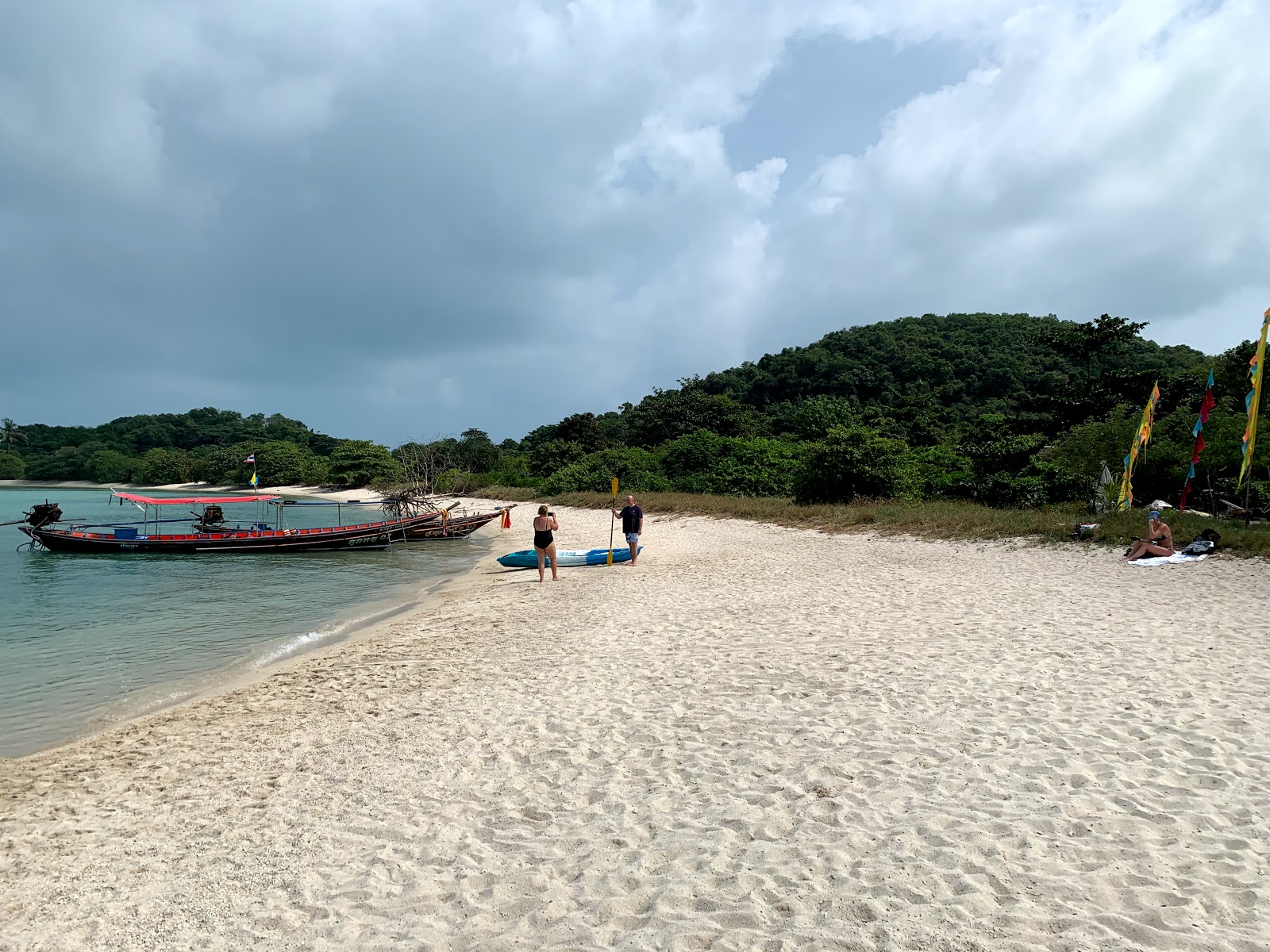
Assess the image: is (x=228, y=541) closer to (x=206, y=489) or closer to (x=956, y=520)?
(x=956, y=520)

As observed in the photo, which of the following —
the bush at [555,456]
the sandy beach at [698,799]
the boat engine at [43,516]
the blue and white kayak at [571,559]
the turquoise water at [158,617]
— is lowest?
the turquoise water at [158,617]

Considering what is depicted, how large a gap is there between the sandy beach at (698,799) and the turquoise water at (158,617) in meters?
1.79

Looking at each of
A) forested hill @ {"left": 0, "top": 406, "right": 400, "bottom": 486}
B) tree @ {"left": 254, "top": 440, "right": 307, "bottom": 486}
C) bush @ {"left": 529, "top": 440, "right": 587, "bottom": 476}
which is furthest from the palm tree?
bush @ {"left": 529, "top": 440, "right": 587, "bottom": 476}

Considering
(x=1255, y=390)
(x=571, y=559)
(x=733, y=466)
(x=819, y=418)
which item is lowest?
(x=571, y=559)

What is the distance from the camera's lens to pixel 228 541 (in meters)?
26.0

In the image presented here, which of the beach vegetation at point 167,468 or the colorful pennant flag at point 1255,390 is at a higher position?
the beach vegetation at point 167,468

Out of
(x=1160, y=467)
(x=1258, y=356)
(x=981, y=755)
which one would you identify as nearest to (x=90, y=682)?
(x=981, y=755)

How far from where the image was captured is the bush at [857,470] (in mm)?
27750

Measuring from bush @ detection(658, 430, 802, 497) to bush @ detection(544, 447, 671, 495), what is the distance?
112cm

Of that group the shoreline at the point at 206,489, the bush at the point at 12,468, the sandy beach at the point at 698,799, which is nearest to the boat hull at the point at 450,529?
the sandy beach at the point at 698,799

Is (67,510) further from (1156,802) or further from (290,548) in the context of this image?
(1156,802)

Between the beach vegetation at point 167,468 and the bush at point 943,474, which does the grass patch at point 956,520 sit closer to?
the bush at point 943,474

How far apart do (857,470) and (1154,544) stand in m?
14.3

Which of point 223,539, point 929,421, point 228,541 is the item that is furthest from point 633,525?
point 929,421
